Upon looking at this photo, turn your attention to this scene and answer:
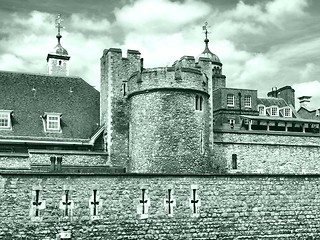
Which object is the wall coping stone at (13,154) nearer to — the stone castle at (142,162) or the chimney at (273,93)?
the stone castle at (142,162)

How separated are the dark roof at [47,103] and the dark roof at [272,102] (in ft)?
58.1

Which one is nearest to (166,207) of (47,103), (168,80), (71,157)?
(168,80)

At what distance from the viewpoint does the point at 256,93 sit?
45.2 m

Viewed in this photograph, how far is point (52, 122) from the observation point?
3153cm

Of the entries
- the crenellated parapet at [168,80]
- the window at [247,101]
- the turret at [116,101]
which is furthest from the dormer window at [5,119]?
the window at [247,101]

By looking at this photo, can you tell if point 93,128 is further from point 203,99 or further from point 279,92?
point 279,92

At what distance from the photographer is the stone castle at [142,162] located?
22.0 metres

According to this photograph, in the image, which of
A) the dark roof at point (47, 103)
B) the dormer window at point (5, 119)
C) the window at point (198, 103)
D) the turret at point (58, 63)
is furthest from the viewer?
the turret at point (58, 63)

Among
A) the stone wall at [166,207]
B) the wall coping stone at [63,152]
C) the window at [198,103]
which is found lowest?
the stone wall at [166,207]

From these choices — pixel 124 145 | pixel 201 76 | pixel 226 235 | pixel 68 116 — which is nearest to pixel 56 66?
pixel 68 116

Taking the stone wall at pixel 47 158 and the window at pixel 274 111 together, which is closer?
the stone wall at pixel 47 158

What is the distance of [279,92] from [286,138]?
55.3 feet

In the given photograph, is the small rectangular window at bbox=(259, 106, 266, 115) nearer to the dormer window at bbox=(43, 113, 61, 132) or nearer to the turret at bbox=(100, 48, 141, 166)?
the turret at bbox=(100, 48, 141, 166)

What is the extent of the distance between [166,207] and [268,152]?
1246 cm
